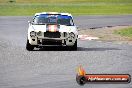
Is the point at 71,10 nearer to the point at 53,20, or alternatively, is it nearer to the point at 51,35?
the point at 53,20

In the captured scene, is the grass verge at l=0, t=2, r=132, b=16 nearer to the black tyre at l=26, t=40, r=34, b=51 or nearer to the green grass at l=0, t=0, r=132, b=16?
the green grass at l=0, t=0, r=132, b=16

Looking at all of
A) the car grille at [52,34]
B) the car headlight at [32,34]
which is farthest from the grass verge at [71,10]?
the car grille at [52,34]

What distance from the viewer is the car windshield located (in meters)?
21.6

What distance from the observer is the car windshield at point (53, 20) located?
2156cm

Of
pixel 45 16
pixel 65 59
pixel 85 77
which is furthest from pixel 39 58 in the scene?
pixel 85 77

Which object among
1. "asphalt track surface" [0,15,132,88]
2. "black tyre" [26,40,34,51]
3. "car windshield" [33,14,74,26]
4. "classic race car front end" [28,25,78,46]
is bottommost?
"asphalt track surface" [0,15,132,88]

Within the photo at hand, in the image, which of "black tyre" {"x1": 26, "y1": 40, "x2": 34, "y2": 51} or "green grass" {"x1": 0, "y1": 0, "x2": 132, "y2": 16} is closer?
"black tyre" {"x1": 26, "y1": 40, "x2": 34, "y2": 51}

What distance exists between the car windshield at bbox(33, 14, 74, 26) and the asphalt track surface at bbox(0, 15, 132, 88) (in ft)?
3.60

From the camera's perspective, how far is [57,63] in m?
17.0

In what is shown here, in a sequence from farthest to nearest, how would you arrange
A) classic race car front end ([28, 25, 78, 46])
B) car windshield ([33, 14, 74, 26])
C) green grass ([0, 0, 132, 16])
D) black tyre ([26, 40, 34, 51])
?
green grass ([0, 0, 132, 16]) < car windshield ([33, 14, 74, 26]) < black tyre ([26, 40, 34, 51]) < classic race car front end ([28, 25, 78, 46])

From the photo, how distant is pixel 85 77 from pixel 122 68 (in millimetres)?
5867

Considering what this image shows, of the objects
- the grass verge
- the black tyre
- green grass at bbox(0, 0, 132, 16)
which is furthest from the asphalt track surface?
green grass at bbox(0, 0, 132, 16)

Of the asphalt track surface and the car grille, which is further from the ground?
the car grille

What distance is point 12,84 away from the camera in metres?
12.5
